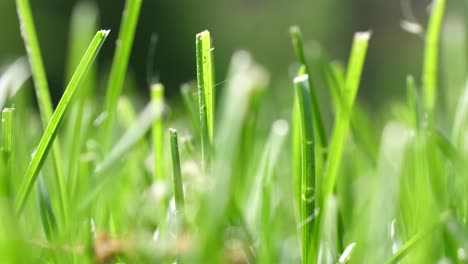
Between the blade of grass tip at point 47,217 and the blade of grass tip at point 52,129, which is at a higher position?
the blade of grass tip at point 52,129

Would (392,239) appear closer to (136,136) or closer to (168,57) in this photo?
(136,136)

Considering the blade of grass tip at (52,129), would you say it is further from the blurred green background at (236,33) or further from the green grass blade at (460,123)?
the blurred green background at (236,33)

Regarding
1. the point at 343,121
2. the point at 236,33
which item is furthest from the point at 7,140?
the point at 236,33

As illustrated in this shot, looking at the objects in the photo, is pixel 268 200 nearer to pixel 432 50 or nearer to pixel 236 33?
pixel 432 50

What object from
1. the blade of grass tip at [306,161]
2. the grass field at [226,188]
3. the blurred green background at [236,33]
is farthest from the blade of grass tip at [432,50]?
the blurred green background at [236,33]

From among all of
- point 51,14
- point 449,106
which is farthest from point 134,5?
point 51,14

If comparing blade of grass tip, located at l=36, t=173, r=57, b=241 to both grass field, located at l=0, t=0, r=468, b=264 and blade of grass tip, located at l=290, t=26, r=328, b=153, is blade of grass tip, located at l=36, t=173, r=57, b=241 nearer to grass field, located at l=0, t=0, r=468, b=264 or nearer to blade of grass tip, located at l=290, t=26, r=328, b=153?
grass field, located at l=0, t=0, r=468, b=264
